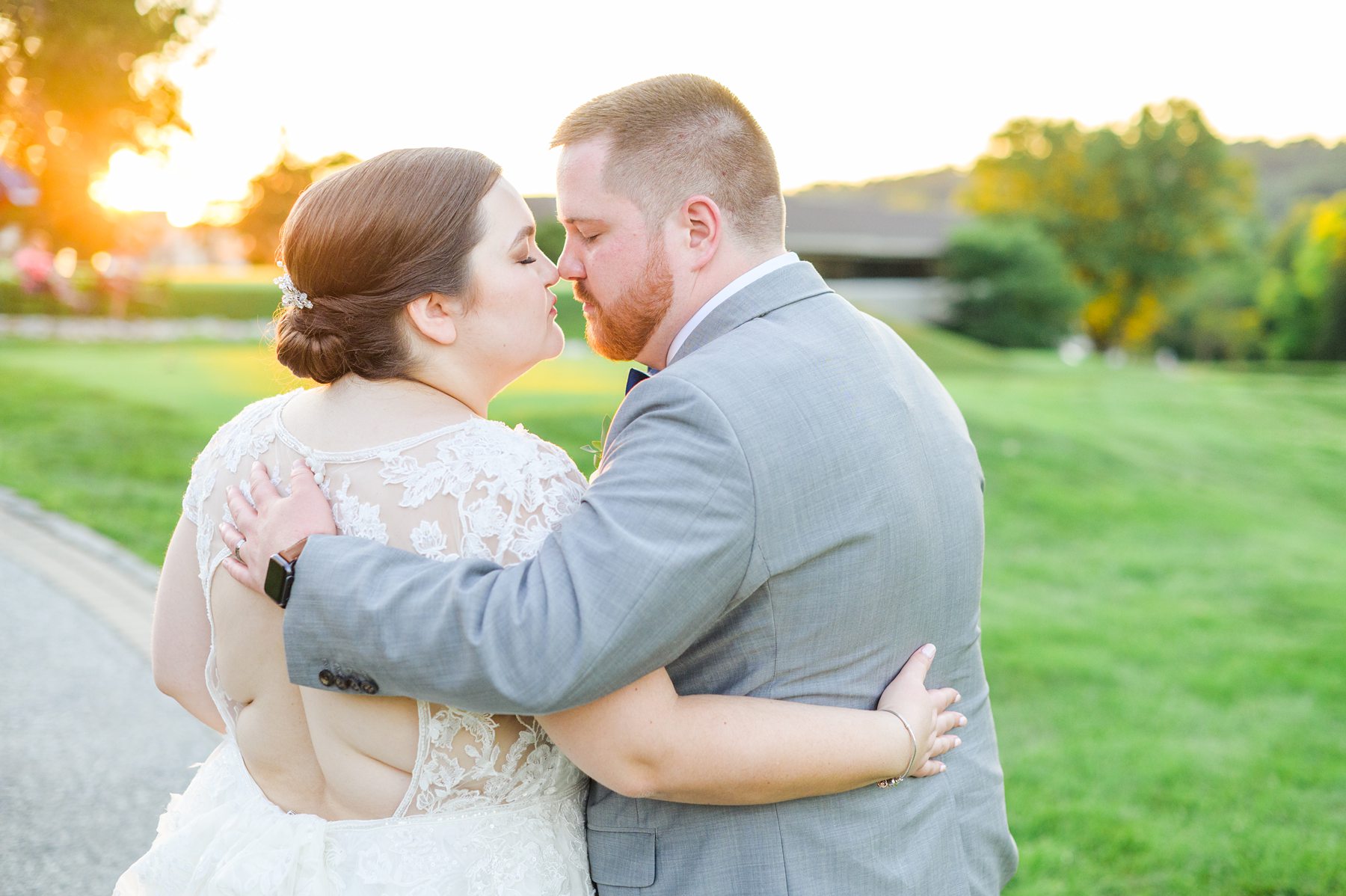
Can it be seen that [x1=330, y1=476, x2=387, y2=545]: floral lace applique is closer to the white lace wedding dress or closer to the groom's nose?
the white lace wedding dress

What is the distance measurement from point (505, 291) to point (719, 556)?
0.67m

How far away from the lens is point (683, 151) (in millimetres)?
2176

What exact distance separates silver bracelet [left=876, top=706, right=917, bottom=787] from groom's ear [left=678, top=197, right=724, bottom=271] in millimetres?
908

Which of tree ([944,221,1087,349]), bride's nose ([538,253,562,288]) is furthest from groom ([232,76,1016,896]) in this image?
tree ([944,221,1087,349])

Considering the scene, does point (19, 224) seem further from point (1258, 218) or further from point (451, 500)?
point (1258, 218)

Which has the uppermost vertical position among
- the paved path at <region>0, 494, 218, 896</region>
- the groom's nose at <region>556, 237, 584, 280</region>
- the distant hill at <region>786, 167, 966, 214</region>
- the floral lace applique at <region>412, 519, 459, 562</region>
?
the groom's nose at <region>556, 237, 584, 280</region>

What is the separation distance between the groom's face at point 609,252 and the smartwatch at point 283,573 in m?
0.81

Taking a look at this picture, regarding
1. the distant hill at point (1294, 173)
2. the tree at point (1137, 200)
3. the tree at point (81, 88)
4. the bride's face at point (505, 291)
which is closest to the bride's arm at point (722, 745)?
the bride's face at point (505, 291)

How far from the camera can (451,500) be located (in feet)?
5.73

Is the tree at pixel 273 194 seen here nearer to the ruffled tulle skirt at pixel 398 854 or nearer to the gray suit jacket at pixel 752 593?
the ruffled tulle skirt at pixel 398 854

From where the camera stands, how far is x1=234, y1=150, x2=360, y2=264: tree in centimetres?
4775

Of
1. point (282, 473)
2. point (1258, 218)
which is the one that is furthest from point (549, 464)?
point (1258, 218)

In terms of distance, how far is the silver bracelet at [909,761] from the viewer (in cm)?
184

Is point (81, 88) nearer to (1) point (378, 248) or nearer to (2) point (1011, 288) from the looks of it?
(1) point (378, 248)
